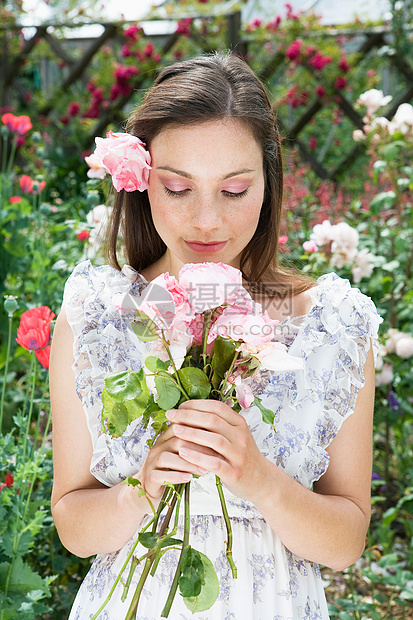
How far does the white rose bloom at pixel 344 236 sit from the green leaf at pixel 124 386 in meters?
1.44

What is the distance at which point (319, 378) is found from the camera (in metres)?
1.41

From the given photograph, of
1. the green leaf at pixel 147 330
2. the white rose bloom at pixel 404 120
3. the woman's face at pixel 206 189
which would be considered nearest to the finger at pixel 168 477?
the green leaf at pixel 147 330

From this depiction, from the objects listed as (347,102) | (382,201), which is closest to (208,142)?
(382,201)

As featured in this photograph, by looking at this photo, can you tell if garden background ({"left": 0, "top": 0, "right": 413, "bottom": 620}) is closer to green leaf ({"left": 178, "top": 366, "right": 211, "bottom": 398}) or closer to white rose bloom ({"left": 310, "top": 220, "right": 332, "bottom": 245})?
white rose bloom ({"left": 310, "top": 220, "right": 332, "bottom": 245})

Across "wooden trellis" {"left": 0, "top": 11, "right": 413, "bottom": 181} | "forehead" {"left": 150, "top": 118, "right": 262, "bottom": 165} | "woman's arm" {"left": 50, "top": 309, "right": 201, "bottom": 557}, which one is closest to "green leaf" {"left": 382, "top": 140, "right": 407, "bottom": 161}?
"forehead" {"left": 150, "top": 118, "right": 262, "bottom": 165}

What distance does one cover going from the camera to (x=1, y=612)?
1.46m

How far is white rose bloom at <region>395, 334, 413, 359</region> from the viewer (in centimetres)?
228

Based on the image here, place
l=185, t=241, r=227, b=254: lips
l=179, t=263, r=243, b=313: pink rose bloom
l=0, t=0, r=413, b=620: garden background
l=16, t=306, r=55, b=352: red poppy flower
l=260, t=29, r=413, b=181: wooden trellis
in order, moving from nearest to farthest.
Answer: l=179, t=263, r=243, b=313: pink rose bloom < l=185, t=241, r=227, b=254: lips < l=16, t=306, r=55, b=352: red poppy flower < l=0, t=0, r=413, b=620: garden background < l=260, t=29, r=413, b=181: wooden trellis

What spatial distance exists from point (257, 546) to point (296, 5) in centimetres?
520

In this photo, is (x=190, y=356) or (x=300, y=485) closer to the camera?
(x=190, y=356)

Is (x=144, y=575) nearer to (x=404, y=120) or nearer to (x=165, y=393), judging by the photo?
(x=165, y=393)

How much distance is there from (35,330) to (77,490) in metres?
0.37

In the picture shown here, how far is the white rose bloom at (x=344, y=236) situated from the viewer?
90.0 inches

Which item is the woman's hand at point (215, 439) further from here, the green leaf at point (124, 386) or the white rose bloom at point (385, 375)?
the white rose bloom at point (385, 375)
